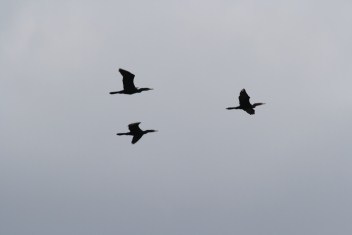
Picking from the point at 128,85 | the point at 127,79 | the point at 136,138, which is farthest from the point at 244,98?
the point at 136,138

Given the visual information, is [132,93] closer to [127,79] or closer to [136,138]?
[127,79]

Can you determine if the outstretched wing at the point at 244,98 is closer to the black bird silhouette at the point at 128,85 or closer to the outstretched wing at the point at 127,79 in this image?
the black bird silhouette at the point at 128,85

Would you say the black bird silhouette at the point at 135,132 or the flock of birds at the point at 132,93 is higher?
the flock of birds at the point at 132,93

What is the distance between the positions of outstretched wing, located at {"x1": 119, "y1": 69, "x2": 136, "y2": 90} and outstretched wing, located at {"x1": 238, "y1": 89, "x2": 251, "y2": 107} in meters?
9.37

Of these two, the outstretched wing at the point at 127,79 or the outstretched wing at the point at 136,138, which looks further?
the outstretched wing at the point at 136,138

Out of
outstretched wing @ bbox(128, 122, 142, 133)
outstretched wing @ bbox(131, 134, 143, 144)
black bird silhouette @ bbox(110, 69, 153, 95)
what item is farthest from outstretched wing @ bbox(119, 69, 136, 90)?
outstretched wing @ bbox(131, 134, 143, 144)

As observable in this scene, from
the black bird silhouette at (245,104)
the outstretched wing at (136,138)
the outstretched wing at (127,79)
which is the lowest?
the outstretched wing at (136,138)

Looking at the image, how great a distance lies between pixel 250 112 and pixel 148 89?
9224 millimetres

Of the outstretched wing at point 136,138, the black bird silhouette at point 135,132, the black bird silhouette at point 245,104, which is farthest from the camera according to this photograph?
the outstretched wing at point 136,138

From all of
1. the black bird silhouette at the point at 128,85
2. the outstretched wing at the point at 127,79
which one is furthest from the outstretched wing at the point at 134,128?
the outstretched wing at the point at 127,79

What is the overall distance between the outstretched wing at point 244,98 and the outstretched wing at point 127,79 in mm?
9370

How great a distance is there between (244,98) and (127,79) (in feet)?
33.6

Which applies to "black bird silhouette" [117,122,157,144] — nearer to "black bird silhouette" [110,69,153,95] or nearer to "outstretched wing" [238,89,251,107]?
"black bird silhouette" [110,69,153,95]

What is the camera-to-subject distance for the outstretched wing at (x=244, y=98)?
7234 inches
